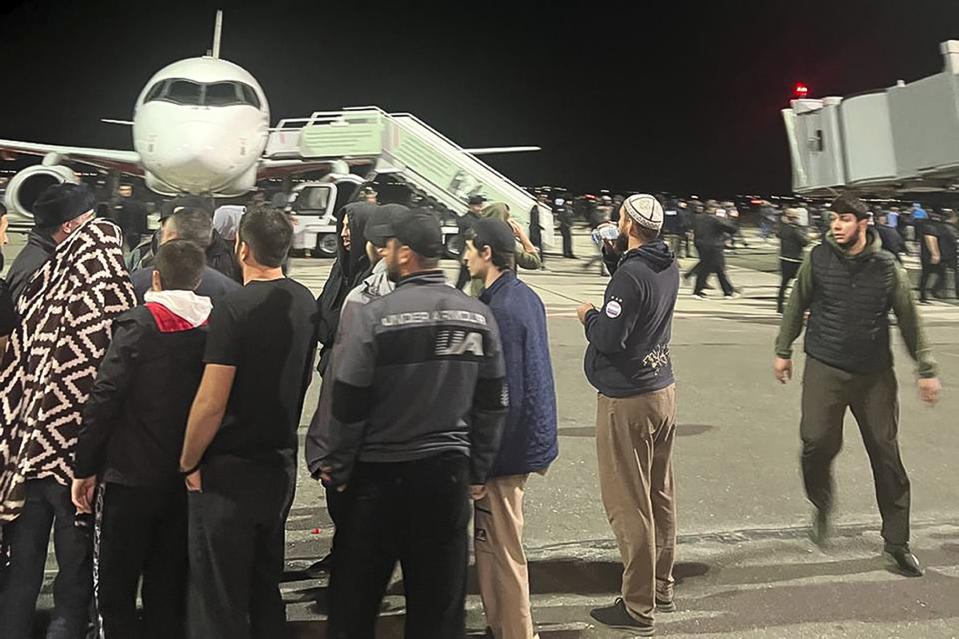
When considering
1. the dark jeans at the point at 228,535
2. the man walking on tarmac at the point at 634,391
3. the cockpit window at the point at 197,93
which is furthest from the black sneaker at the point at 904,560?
the cockpit window at the point at 197,93

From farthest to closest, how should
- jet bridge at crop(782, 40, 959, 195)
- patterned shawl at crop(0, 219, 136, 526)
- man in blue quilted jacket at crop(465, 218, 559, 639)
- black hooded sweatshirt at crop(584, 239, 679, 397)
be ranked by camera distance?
jet bridge at crop(782, 40, 959, 195) → black hooded sweatshirt at crop(584, 239, 679, 397) → man in blue quilted jacket at crop(465, 218, 559, 639) → patterned shawl at crop(0, 219, 136, 526)

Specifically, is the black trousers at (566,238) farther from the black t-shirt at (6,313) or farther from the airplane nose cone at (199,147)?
the black t-shirt at (6,313)

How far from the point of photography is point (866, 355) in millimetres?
3865

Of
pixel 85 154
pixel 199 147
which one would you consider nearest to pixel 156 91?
pixel 199 147

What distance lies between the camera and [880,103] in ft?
43.3

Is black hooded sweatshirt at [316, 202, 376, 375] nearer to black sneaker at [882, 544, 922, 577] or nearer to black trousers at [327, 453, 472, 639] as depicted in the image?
black trousers at [327, 453, 472, 639]

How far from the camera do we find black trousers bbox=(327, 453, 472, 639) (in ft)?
7.68

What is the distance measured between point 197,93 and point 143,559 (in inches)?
549

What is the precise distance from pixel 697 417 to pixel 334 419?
4.68 meters

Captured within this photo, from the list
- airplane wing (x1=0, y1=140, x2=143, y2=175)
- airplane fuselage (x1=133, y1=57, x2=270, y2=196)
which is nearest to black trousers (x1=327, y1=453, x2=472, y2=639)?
airplane fuselage (x1=133, y1=57, x2=270, y2=196)

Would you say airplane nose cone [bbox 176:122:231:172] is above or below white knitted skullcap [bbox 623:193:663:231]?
above

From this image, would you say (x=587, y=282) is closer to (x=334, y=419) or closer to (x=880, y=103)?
(x=880, y=103)

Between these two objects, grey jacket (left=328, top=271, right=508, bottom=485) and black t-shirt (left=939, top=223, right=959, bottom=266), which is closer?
grey jacket (left=328, top=271, right=508, bottom=485)

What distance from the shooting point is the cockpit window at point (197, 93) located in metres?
14.8
